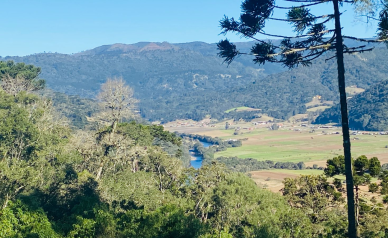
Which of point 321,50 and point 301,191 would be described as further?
point 301,191

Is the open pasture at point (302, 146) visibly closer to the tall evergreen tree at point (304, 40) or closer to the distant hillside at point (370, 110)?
the distant hillside at point (370, 110)

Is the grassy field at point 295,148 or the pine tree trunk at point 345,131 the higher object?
the pine tree trunk at point 345,131

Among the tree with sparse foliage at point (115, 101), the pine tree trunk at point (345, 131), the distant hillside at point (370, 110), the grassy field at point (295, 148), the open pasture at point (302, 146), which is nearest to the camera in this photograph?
Answer: the pine tree trunk at point (345, 131)

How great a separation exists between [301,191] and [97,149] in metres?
12.6

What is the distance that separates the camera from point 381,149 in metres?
80.4

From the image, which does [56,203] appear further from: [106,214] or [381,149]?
[381,149]

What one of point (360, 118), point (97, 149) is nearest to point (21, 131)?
point (97, 149)

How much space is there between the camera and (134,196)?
17.9 meters

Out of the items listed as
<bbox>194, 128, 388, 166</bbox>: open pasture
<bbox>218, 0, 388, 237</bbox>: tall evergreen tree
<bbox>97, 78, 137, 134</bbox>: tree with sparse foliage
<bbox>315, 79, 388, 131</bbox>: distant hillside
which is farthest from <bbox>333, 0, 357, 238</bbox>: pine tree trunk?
<bbox>315, 79, 388, 131</bbox>: distant hillside

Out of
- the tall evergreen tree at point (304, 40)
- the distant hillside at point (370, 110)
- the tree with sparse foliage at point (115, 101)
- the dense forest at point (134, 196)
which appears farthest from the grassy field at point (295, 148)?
the tall evergreen tree at point (304, 40)

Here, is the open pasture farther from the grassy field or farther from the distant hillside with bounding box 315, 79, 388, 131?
the distant hillside with bounding box 315, 79, 388, 131

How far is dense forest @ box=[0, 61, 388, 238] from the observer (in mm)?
11891

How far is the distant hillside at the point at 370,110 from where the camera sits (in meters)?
120

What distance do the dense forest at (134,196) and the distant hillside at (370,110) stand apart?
4295 inches
